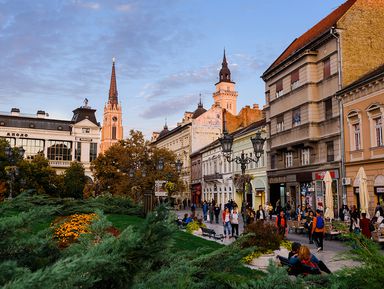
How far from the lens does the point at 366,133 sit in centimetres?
2889

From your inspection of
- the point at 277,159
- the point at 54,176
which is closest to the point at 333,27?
the point at 277,159

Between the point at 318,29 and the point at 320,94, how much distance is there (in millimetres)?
7653

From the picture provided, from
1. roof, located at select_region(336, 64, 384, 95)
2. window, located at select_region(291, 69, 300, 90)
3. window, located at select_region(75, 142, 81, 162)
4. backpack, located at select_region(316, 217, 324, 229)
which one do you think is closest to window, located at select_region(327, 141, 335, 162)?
roof, located at select_region(336, 64, 384, 95)

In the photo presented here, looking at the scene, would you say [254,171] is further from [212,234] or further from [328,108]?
[212,234]

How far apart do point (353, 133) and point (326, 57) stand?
6887 mm

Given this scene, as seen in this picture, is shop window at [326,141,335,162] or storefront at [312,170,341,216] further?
shop window at [326,141,335,162]

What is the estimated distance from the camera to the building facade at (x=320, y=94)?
32.4 meters

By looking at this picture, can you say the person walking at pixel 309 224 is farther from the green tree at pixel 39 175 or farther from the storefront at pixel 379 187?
the green tree at pixel 39 175

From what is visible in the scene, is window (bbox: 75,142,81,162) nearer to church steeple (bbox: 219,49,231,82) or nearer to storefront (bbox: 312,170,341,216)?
church steeple (bbox: 219,49,231,82)

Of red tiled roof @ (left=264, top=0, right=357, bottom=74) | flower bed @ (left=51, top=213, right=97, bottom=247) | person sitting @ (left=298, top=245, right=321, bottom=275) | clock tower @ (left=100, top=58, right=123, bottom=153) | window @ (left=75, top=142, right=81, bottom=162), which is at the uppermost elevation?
clock tower @ (left=100, top=58, right=123, bottom=153)

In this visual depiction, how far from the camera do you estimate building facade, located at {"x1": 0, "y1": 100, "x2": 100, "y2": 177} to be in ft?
257

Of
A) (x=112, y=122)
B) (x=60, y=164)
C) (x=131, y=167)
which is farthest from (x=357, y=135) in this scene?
(x=112, y=122)

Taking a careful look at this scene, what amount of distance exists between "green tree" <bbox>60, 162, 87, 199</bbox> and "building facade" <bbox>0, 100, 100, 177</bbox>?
14.0 meters

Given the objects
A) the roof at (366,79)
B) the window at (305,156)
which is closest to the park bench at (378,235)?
the roof at (366,79)
